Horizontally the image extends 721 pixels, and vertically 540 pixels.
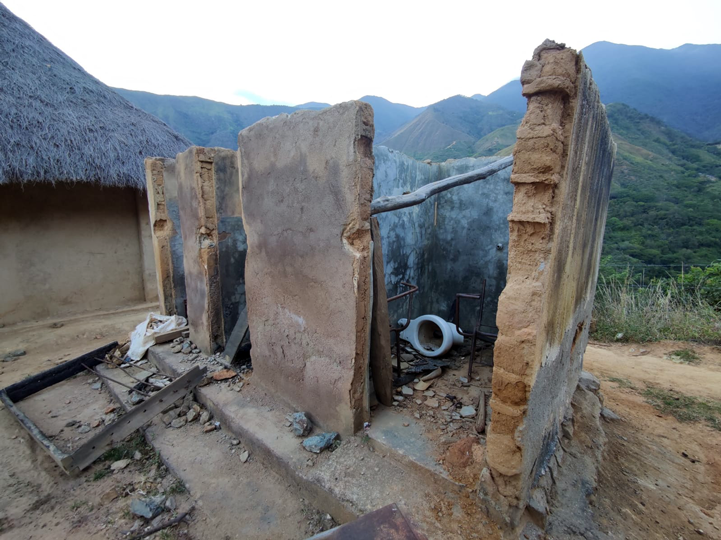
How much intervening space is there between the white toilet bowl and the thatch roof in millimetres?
5534

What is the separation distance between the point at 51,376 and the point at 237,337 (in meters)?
2.09

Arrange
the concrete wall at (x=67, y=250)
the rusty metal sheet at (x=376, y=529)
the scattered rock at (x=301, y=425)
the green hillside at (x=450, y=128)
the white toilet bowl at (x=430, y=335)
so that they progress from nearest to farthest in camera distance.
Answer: the rusty metal sheet at (x=376, y=529) → the scattered rock at (x=301, y=425) → the white toilet bowl at (x=430, y=335) → the concrete wall at (x=67, y=250) → the green hillside at (x=450, y=128)

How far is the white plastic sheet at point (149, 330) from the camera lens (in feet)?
14.4

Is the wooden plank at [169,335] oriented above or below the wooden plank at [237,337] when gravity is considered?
below

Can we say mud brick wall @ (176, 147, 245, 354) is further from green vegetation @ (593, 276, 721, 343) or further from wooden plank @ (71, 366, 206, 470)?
green vegetation @ (593, 276, 721, 343)

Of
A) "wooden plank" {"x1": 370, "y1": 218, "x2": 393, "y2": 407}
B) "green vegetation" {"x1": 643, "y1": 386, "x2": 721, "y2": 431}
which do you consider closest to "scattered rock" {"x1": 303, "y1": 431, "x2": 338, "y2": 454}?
"wooden plank" {"x1": 370, "y1": 218, "x2": 393, "y2": 407}

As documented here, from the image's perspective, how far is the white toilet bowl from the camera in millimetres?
4070

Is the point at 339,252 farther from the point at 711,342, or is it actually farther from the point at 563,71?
the point at 711,342

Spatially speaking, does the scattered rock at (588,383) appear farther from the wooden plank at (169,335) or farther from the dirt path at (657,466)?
the wooden plank at (169,335)

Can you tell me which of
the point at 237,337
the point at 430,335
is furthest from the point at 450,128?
the point at 237,337

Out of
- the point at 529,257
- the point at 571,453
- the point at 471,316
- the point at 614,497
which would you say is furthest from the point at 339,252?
the point at 471,316

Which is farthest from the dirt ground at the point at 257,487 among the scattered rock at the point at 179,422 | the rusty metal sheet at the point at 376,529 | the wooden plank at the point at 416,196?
the wooden plank at the point at 416,196

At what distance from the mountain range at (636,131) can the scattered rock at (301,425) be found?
33.5 ft

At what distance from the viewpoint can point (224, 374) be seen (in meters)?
3.66
